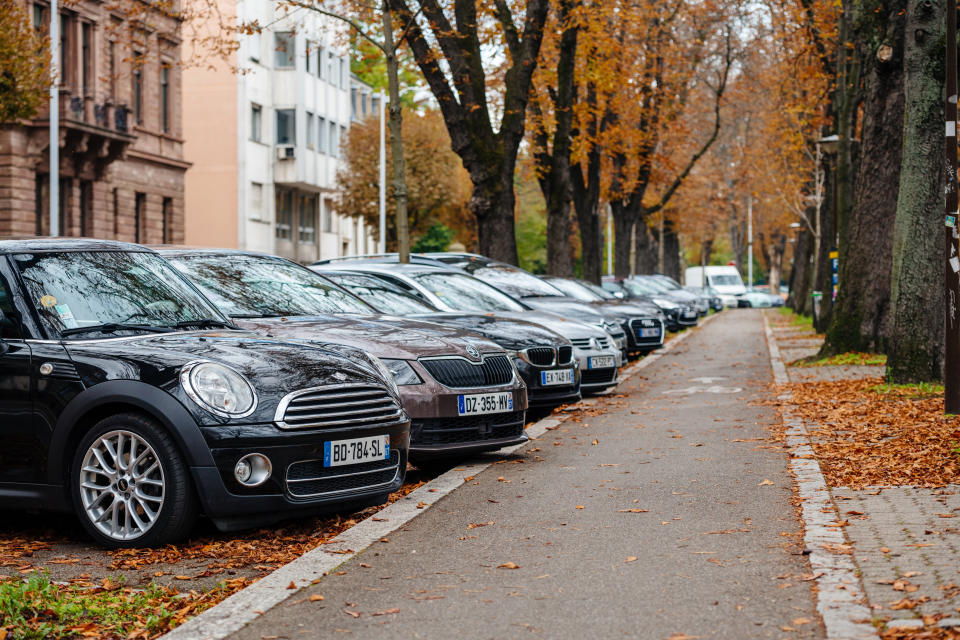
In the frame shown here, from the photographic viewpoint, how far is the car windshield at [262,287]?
987cm

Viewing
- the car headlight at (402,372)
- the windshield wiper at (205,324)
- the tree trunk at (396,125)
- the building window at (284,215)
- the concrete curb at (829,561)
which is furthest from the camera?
the building window at (284,215)

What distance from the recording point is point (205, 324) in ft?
27.1

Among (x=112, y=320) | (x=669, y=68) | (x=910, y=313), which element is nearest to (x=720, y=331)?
(x=669, y=68)

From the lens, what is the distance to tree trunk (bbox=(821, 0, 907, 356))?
17734mm

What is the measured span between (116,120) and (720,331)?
19.0m

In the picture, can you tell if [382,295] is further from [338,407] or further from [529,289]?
[529,289]

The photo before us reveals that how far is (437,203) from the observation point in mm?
65812

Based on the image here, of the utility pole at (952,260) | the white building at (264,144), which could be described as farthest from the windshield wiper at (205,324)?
the white building at (264,144)

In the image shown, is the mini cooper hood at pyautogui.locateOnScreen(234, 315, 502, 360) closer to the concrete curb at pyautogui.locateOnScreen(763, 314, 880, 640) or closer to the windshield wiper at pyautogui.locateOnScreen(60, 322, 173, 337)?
the windshield wiper at pyautogui.locateOnScreen(60, 322, 173, 337)

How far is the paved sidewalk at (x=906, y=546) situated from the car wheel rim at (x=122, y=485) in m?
3.53

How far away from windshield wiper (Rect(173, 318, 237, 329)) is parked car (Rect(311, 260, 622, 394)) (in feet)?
17.2

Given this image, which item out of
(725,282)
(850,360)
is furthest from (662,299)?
(725,282)

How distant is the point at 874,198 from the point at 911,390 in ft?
17.2

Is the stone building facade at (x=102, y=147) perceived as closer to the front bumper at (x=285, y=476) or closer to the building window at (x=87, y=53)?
the building window at (x=87, y=53)
